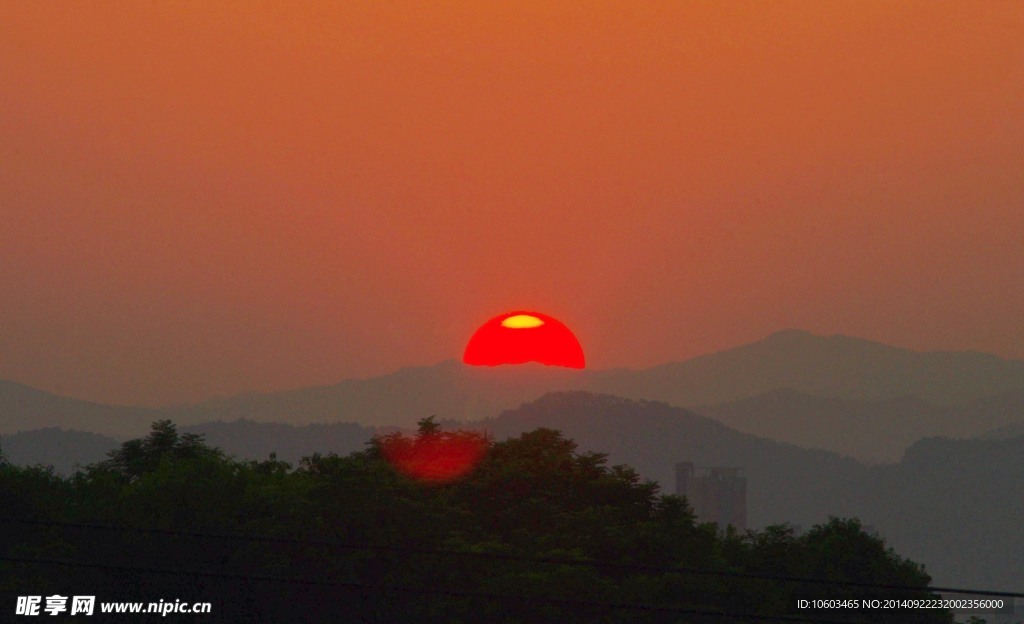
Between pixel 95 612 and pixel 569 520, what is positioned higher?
pixel 569 520

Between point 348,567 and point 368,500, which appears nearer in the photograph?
point 348,567

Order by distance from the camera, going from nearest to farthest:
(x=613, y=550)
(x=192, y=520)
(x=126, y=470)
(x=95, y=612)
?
(x=95, y=612) → (x=192, y=520) → (x=613, y=550) → (x=126, y=470)

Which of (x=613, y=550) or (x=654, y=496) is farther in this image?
(x=654, y=496)

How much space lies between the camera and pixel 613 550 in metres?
70.6

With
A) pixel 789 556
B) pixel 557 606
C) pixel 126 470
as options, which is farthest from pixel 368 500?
pixel 126 470

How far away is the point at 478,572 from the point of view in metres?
60.2

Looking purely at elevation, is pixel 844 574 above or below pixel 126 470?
below

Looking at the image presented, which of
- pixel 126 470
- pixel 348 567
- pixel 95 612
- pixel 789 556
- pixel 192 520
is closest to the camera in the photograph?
pixel 95 612

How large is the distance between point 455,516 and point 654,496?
633 inches

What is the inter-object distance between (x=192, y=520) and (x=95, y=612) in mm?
12500

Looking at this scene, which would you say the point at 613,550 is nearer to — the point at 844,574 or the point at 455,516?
the point at 455,516

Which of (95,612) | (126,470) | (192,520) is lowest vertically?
(95,612)

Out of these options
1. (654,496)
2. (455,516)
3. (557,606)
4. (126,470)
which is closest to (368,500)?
(455,516)

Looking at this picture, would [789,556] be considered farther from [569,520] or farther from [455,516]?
[455,516]
